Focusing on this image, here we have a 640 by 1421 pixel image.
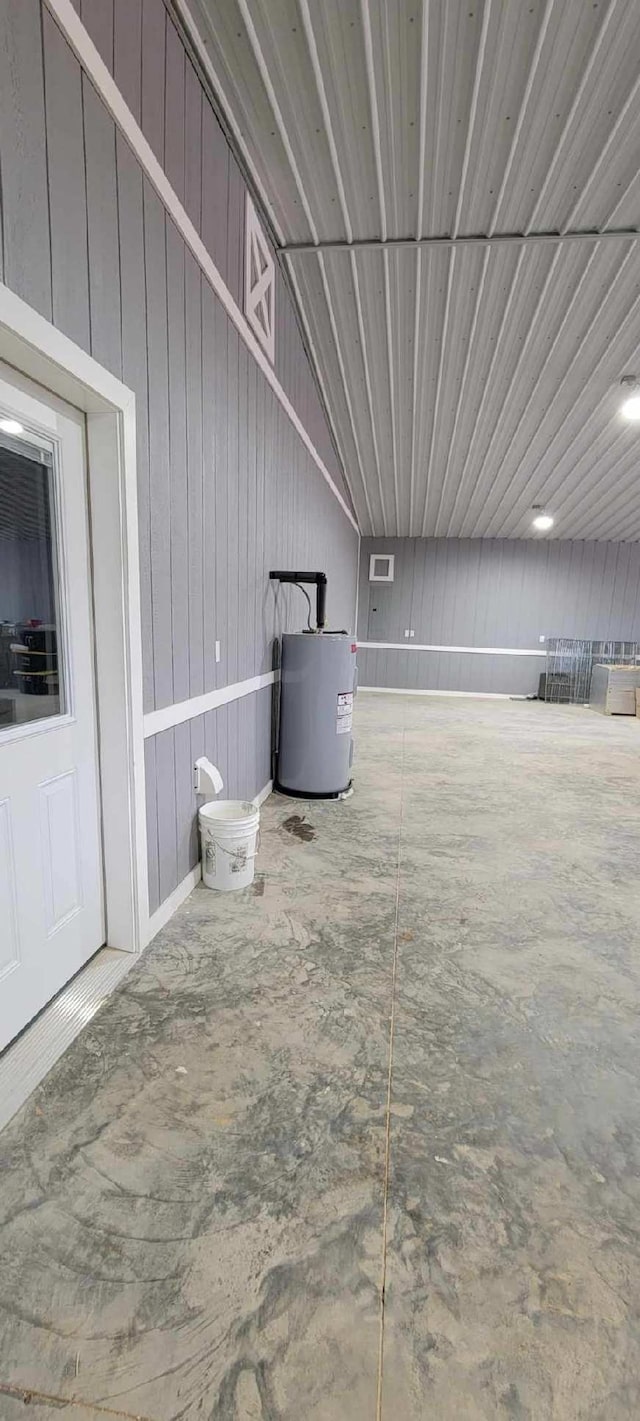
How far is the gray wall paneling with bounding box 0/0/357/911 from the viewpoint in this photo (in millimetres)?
1462

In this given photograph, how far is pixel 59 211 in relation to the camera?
5.04 ft

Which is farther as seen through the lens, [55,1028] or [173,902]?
[173,902]

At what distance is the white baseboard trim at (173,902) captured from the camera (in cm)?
236

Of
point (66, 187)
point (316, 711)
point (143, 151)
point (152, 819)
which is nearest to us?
point (66, 187)

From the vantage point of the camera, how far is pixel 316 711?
3.99 m

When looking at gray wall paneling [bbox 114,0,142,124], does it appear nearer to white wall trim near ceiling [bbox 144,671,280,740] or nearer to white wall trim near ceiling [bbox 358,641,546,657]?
white wall trim near ceiling [bbox 144,671,280,740]

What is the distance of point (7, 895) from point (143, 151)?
8.17 feet

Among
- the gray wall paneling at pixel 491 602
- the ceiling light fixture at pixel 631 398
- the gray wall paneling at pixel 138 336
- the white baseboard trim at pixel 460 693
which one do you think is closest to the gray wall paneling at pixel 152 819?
the gray wall paneling at pixel 138 336

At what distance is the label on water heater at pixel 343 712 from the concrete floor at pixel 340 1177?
1.55m

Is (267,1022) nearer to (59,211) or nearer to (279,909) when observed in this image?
(279,909)

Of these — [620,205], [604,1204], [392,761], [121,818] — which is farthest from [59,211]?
[392,761]

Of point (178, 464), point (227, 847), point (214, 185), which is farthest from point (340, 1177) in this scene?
point (214, 185)

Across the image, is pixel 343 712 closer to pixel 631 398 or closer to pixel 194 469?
pixel 194 469

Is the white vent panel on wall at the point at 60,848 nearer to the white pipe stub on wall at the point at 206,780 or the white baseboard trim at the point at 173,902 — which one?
the white baseboard trim at the point at 173,902
